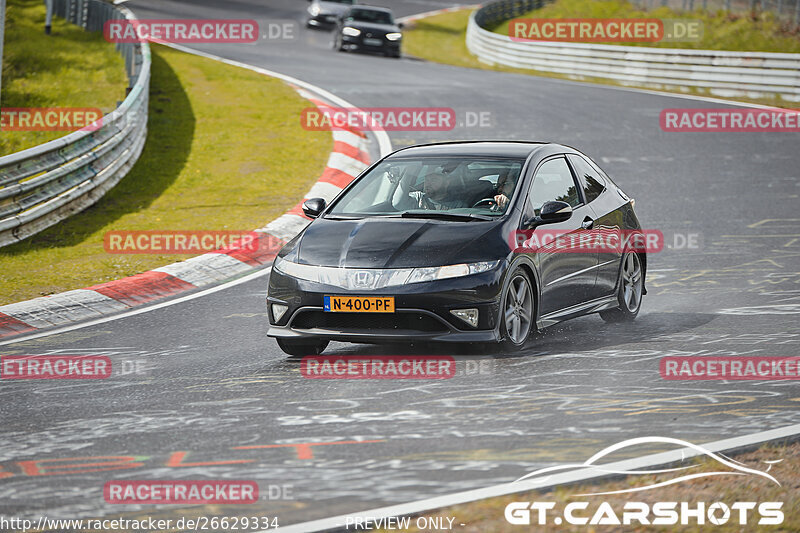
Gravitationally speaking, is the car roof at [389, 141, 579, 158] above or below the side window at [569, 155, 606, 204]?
above

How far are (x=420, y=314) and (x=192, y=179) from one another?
9.13 m

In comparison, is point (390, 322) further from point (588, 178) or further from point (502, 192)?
point (588, 178)

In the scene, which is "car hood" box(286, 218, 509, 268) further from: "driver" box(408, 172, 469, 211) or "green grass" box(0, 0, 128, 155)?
"green grass" box(0, 0, 128, 155)

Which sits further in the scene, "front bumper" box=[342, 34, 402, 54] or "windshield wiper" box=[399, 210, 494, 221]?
"front bumper" box=[342, 34, 402, 54]

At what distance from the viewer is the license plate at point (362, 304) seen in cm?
761

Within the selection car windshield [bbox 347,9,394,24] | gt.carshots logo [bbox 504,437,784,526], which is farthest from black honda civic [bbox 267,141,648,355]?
car windshield [bbox 347,9,394,24]

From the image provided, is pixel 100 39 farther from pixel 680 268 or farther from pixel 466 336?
pixel 466 336

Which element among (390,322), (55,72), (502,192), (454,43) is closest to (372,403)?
(390,322)

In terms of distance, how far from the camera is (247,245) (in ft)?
40.0

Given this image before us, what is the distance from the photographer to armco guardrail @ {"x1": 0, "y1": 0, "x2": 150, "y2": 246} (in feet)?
41.1

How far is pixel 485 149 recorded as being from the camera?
364 inches

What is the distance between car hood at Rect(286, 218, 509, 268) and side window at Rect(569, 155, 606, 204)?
62.4 inches

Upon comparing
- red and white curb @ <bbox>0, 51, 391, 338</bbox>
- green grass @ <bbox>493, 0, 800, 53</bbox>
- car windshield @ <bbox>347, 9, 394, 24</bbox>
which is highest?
green grass @ <bbox>493, 0, 800, 53</bbox>

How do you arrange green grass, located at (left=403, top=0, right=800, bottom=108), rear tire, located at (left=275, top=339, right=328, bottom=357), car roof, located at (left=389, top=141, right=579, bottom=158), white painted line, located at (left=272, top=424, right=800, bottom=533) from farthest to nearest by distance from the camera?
1. green grass, located at (left=403, top=0, right=800, bottom=108)
2. car roof, located at (left=389, top=141, right=579, bottom=158)
3. rear tire, located at (left=275, top=339, right=328, bottom=357)
4. white painted line, located at (left=272, top=424, right=800, bottom=533)
